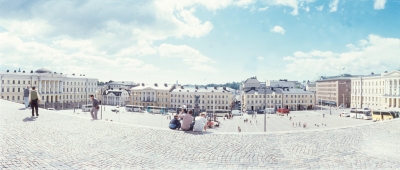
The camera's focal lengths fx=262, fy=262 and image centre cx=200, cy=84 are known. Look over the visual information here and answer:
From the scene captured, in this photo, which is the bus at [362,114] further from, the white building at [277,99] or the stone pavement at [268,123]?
the white building at [277,99]

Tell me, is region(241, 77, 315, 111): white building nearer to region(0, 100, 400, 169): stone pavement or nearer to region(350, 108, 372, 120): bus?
region(350, 108, 372, 120): bus

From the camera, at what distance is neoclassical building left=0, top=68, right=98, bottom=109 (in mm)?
74688

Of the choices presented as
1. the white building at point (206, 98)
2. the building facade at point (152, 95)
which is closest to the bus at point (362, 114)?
the white building at point (206, 98)

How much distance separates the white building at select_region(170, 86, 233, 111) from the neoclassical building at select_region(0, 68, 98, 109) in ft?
111

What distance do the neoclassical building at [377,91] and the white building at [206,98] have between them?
4565 cm

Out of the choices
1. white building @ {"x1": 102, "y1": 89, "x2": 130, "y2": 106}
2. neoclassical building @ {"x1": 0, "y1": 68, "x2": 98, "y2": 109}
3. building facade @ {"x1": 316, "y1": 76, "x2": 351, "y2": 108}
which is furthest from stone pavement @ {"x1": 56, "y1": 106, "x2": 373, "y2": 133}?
building facade @ {"x1": 316, "y1": 76, "x2": 351, "y2": 108}

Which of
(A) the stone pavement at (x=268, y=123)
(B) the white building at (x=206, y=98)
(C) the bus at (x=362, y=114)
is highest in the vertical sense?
(B) the white building at (x=206, y=98)

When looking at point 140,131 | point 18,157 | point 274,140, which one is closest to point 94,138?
point 140,131

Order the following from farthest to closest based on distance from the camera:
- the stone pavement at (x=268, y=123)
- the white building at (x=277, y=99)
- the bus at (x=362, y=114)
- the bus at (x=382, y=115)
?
the white building at (x=277, y=99) < the bus at (x=362, y=114) < the bus at (x=382, y=115) < the stone pavement at (x=268, y=123)

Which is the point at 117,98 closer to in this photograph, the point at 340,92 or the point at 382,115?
the point at 382,115

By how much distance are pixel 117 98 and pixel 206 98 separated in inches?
1527

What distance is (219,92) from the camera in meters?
Result: 86.0

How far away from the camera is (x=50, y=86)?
8700cm

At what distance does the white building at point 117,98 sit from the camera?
103444mm
